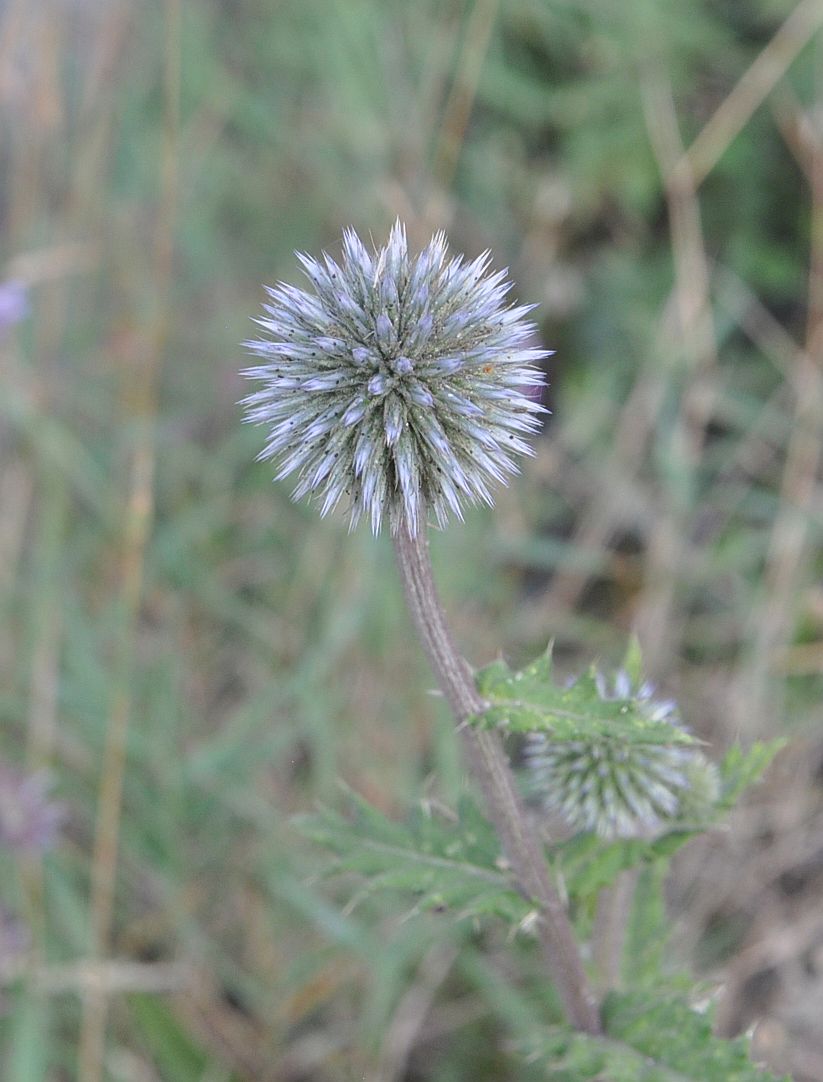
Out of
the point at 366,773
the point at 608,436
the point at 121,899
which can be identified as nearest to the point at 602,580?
the point at 608,436

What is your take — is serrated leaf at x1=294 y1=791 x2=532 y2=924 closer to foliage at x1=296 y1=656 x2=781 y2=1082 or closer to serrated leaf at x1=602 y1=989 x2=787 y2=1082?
foliage at x1=296 y1=656 x2=781 y2=1082

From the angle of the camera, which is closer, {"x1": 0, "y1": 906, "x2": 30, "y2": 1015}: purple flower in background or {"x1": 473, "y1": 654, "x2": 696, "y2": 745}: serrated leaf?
{"x1": 473, "y1": 654, "x2": 696, "y2": 745}: serrated leaf

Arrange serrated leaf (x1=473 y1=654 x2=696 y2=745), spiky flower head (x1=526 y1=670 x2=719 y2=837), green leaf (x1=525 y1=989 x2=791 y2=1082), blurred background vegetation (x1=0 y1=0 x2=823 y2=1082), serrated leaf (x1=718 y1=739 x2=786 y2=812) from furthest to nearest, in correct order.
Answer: blurred background vegetation (x1=0 y1=0 x2=823 y2=1082) → spiky flower head (x1=526 y1=670 x2=719 y2=837) → serrated leaf (x1=718 y1=739 x2=786 y2=812) → green leaf (x1=525 y1=989 x2=791 y2=1082) → serrated leaf (x1=473 y1=654 x2=696 y2=745)

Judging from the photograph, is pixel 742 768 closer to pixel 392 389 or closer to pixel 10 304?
pixel 392 389

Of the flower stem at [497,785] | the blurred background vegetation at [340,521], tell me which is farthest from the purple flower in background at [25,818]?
the flower stem at [497,785]

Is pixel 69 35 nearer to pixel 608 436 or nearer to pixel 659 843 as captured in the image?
pixel 608 436

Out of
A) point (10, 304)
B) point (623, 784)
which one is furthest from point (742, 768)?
point (10, 304)

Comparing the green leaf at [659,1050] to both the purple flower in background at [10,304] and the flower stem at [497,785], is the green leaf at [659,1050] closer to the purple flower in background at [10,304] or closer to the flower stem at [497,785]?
the flower stem at [497,785]

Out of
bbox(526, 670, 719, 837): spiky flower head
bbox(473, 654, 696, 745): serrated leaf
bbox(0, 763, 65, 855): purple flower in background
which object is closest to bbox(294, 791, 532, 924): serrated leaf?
bbox(526, 670, 719, 837): spiky flower head

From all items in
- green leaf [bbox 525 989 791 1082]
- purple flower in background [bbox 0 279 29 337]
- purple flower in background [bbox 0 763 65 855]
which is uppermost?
purple flower in background [bbox 0 279 29 337]
